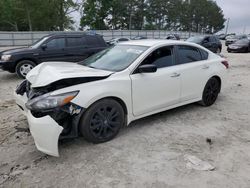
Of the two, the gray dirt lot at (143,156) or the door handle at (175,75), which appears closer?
the gray dirt lot at (143,156)

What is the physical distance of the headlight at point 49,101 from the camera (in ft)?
10.1

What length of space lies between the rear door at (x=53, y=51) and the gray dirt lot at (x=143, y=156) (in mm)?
4131

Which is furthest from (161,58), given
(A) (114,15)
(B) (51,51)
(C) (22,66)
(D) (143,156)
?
(A) (114,15)

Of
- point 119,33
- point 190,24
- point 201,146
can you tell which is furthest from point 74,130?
point 190,24

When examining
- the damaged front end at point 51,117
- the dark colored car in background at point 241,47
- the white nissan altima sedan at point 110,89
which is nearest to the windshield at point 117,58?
the white nissan altima sedan at point 110,89

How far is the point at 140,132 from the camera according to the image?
13.1 feet

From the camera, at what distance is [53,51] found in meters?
8.72

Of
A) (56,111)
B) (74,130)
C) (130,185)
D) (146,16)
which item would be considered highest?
(146,16)

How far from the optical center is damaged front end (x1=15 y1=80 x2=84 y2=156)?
9.85ft

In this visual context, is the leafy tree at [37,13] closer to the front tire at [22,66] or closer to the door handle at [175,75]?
the front tire at [22,66]

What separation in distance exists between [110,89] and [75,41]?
6.29 meters

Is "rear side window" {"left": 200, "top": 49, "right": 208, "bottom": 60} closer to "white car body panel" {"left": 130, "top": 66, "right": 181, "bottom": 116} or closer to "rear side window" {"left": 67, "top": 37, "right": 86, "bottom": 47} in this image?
"white car body panel" {"left": 130, "top": 66, "right": 181, "bottom": 116}

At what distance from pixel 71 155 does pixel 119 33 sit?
117 ft

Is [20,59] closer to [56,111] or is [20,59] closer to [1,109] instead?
[1,109]
